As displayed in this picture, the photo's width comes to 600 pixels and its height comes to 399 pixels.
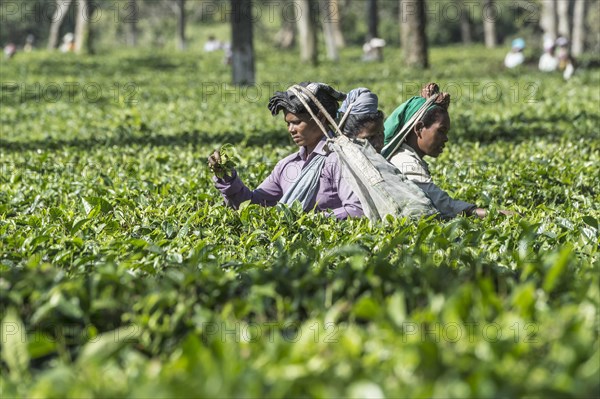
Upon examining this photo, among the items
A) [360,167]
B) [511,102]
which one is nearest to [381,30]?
[511,102]

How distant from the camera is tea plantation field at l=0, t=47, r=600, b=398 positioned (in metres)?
2.28

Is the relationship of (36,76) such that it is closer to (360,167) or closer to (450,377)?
(360,167)

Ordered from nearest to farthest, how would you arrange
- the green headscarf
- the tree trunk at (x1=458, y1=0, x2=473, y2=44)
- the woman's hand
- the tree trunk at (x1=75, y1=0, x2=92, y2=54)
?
the woman's hand
the green headscarf
the tree trunk at (x1=75, y1=0, x2=92, y2=54)
the tree trunk at (x1=458, y1=0, x2=473, y2=44)

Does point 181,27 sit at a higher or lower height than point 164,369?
higher

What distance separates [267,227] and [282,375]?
310cm

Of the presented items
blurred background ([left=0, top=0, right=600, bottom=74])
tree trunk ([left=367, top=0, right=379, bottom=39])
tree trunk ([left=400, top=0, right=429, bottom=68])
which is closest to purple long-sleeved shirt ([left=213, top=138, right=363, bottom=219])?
blurred background ([left=0, top=0, right=600, bottom=74])

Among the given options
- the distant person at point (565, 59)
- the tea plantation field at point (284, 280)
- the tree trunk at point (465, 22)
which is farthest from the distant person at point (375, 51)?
the tree trunk at point (465, 22)

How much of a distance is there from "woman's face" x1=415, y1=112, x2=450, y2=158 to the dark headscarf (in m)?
0.58

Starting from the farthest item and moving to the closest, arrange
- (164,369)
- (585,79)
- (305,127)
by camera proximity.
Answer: (585,79) → (305,127) → (164,369)

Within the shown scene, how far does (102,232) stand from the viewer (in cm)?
525

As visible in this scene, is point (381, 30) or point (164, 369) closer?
point (164, 369)

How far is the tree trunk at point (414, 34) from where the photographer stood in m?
22.2

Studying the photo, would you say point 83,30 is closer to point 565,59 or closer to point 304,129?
point 565,59

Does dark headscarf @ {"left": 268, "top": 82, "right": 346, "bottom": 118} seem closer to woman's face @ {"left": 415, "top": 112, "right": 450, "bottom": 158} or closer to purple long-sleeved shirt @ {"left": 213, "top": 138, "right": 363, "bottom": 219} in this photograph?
purple long-sleeved shirt @ {"left": 213, "top": 138, "right": 363, "bottom": 219}
